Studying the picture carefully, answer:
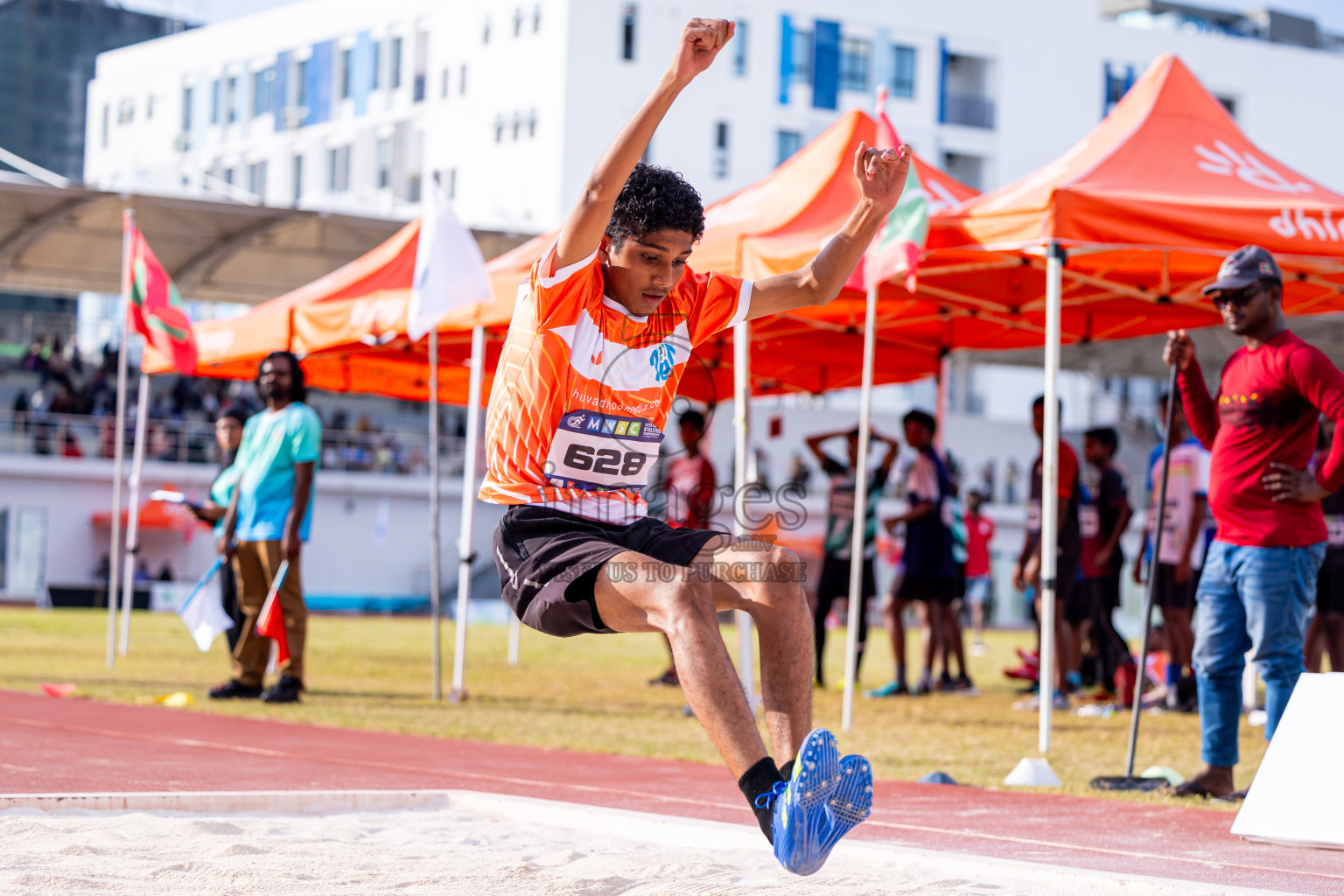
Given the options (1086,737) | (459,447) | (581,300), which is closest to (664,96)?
(581,300)

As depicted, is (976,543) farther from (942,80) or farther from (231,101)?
(231,101)

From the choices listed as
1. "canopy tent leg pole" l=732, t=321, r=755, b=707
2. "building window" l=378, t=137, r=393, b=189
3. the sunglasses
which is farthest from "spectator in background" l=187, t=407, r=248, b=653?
"building window" l=378, t=137, r=393, b=189

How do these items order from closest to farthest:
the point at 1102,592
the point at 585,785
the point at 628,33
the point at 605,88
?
the point at 585,785 < the point at 1102,592 < the point at 605,88 < the point at 628,33

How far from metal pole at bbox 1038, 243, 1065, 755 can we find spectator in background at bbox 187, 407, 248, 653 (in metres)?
5.29

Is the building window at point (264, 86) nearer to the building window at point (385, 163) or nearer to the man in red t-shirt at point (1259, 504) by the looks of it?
the building window at point (385, 163)

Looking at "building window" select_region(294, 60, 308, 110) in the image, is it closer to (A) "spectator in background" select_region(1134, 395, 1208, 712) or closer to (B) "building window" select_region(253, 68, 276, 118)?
(B) "building window" select_region(253, 68, 276, 118)

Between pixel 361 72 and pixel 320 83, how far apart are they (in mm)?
2029

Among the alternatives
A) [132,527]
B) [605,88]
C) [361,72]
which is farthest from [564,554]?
[361,72]

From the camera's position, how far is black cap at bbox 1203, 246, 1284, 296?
586cm

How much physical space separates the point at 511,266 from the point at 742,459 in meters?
3.16

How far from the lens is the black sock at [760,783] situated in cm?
343

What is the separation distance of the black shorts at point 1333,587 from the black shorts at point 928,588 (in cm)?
269

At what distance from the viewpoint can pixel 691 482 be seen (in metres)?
11.5

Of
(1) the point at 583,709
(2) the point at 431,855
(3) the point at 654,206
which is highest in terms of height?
(3) the point at 654,206
